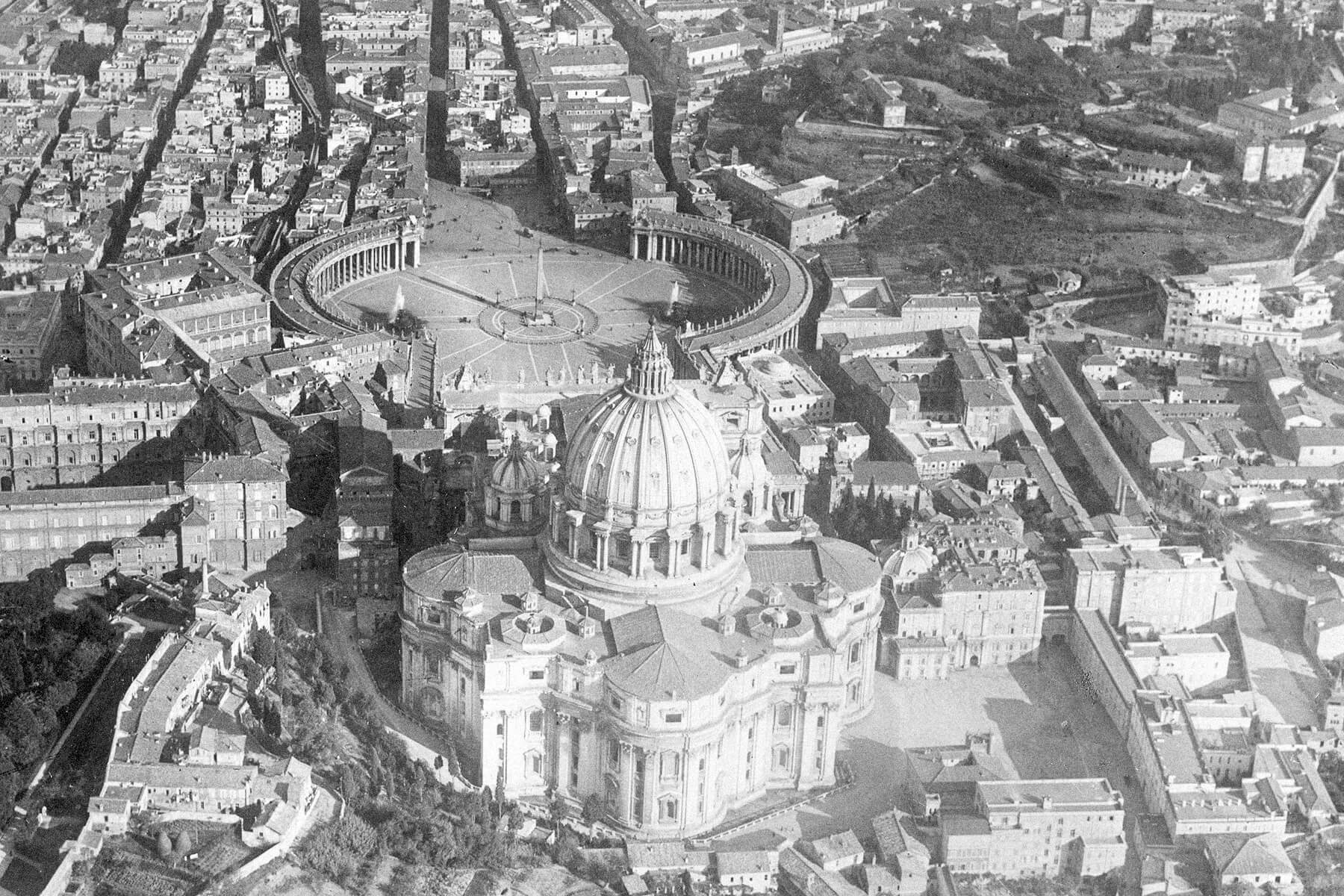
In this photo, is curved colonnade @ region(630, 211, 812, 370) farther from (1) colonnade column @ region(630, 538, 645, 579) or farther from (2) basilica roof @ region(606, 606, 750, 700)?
(2) basilica roof @ region(606, 606, 750, 700)

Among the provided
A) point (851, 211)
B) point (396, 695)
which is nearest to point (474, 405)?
point (396, 695)

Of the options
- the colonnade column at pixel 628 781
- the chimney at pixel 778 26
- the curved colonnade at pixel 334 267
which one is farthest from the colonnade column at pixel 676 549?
the chimney at pixel 778 26

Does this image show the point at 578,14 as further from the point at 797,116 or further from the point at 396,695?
the point at 396,695

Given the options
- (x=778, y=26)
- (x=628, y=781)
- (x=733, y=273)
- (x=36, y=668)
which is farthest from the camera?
(x=778, y=26)

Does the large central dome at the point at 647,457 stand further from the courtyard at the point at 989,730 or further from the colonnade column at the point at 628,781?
the courtyard at the point at 989,730

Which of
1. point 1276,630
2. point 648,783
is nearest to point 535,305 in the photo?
point 1276,630

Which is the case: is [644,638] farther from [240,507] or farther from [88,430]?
[88,430]

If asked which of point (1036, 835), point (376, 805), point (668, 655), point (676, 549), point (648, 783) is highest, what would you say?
point (676, 549)

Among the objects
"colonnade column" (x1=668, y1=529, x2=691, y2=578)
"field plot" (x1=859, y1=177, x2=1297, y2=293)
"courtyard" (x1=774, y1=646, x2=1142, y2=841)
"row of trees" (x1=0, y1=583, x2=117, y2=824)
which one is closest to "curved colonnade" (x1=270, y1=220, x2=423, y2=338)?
"field plot" (x1=859, y1=177, x2=1297, y2=293)
